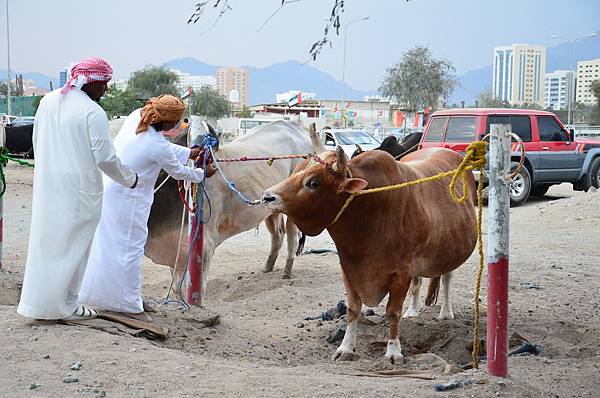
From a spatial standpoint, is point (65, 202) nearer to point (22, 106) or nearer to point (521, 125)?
point (521, 125)

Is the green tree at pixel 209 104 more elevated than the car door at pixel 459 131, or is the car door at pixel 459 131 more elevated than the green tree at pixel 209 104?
the green tree at pixel 209 104

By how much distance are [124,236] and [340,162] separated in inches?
63.7

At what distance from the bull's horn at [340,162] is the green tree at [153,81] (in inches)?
1784

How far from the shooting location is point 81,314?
17.5 ft

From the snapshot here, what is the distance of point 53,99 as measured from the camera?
5324 mm

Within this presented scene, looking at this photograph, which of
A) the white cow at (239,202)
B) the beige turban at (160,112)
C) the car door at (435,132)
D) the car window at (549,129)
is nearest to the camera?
the beige turban at (160,112)

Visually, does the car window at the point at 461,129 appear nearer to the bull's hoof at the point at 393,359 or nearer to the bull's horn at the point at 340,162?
the bull's horn at the point at 340,162

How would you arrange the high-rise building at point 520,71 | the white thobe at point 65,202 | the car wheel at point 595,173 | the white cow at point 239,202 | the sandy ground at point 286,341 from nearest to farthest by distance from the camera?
the sandy ground at point 286,341
the white thobe at point 65,202
the white cow at point 239,202
the car wheel at point 595,173
the high-rise building at point 520,71

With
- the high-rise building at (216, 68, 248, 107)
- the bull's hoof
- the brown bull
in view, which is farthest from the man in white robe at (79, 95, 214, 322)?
the high-rise building at (216, 68, 248, 107)

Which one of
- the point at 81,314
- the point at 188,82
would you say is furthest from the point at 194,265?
the point at 188,82

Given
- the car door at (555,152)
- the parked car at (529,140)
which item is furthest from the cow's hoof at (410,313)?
the car door at (555,152)

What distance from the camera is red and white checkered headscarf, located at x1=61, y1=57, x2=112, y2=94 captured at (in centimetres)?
532

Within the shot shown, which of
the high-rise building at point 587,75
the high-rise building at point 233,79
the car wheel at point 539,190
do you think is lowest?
the car wheel at point 539,190

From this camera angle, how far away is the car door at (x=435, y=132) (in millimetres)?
16906
